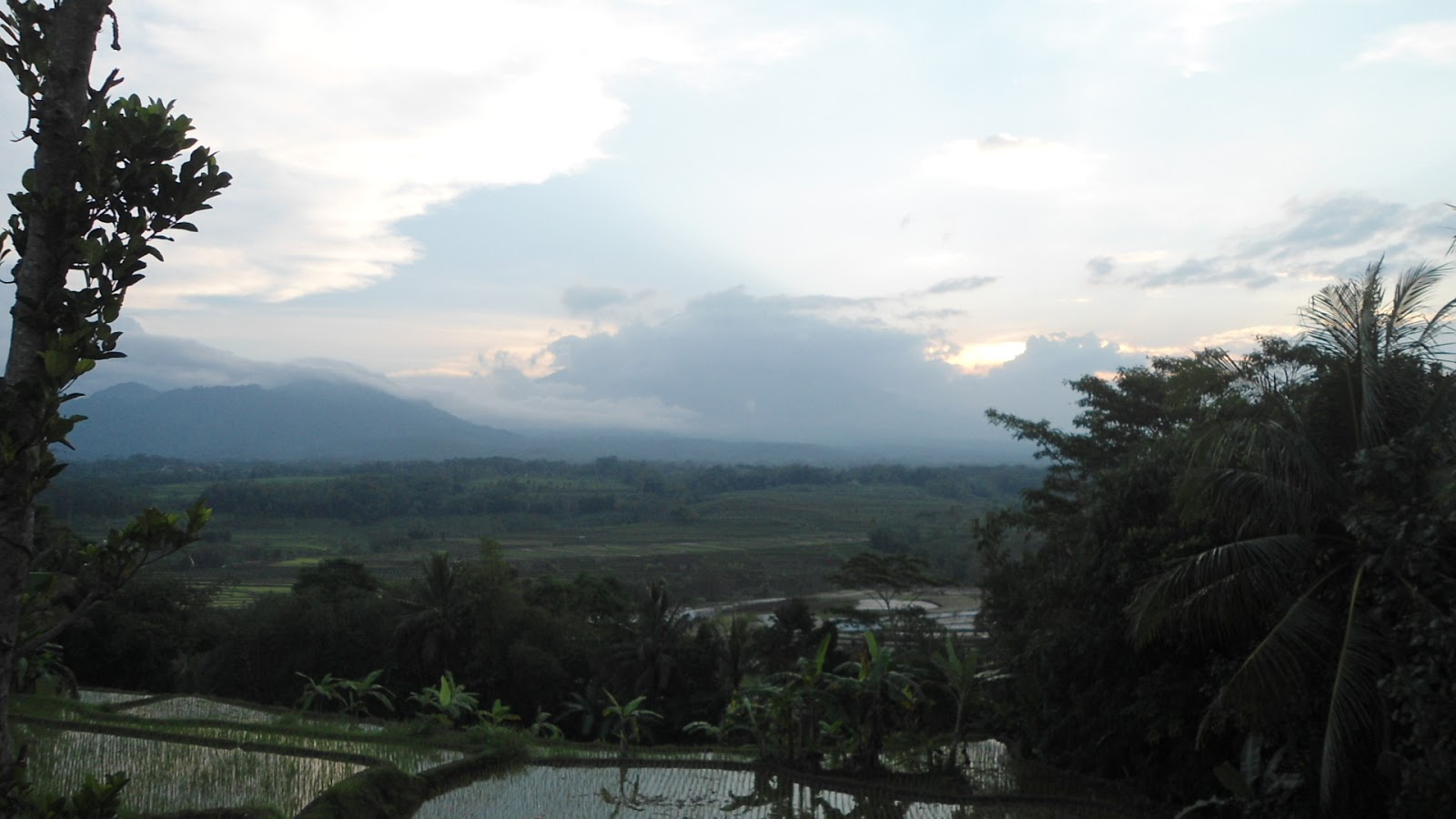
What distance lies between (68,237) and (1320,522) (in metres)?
7.55

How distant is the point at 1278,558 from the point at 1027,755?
12.4 ft

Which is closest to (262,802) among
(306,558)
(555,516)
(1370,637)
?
(1370,637)

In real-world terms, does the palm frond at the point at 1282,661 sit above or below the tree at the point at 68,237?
below

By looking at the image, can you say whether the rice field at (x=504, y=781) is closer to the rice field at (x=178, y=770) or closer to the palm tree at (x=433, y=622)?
the rice field at (x=178, y=770)

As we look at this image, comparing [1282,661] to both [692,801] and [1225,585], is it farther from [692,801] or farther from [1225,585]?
[692,801]

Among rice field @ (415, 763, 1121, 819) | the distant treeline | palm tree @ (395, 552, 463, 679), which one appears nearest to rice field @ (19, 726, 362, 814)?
rice field @ (415, 763, 1121, 819)

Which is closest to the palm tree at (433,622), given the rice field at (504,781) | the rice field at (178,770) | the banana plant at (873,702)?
the rice field at (504,781)

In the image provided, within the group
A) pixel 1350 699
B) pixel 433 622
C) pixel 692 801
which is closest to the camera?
pixel 1350 699

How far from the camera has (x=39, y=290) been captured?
8.87 ft

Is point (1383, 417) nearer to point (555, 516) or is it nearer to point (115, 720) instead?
point (115, 720)

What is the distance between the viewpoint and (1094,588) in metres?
8.38

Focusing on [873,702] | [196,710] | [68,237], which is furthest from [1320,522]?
[196,710]

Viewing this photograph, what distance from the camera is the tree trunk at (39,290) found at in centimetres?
253

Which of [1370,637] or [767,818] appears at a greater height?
[1370,637]
